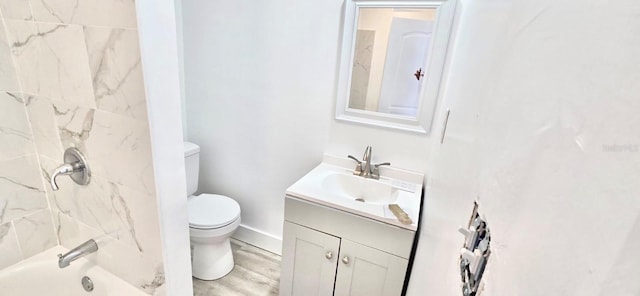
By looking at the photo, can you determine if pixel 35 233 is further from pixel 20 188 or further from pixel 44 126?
pixel 44 126

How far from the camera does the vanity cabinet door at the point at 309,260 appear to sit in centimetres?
138

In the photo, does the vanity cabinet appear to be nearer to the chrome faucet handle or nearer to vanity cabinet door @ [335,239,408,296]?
vanity cabinet door @ [335,239,408,296]

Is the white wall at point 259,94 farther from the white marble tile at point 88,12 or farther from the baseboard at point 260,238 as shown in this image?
the white marble tile at point 88,12

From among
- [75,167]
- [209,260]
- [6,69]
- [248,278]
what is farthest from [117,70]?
[248,278]

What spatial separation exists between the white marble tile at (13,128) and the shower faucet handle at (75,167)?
0.24 m

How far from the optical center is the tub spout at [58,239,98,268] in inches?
43.8

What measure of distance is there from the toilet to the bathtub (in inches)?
19.6

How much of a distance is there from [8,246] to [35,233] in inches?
3.5

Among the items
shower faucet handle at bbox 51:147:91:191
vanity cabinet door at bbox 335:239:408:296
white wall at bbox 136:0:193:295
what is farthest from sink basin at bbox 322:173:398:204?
shower faucet handle at bbox 51:147:91:191

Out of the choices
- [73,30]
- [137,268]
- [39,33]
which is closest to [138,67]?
[73,30]

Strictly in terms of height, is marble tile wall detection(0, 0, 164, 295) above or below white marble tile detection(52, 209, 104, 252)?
above

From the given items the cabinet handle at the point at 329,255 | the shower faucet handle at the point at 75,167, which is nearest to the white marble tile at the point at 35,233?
the shower faucet handle at the point at 75,167

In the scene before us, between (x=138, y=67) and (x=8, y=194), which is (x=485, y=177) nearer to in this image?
(x=138, y=67)

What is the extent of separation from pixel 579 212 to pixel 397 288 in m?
1.25
